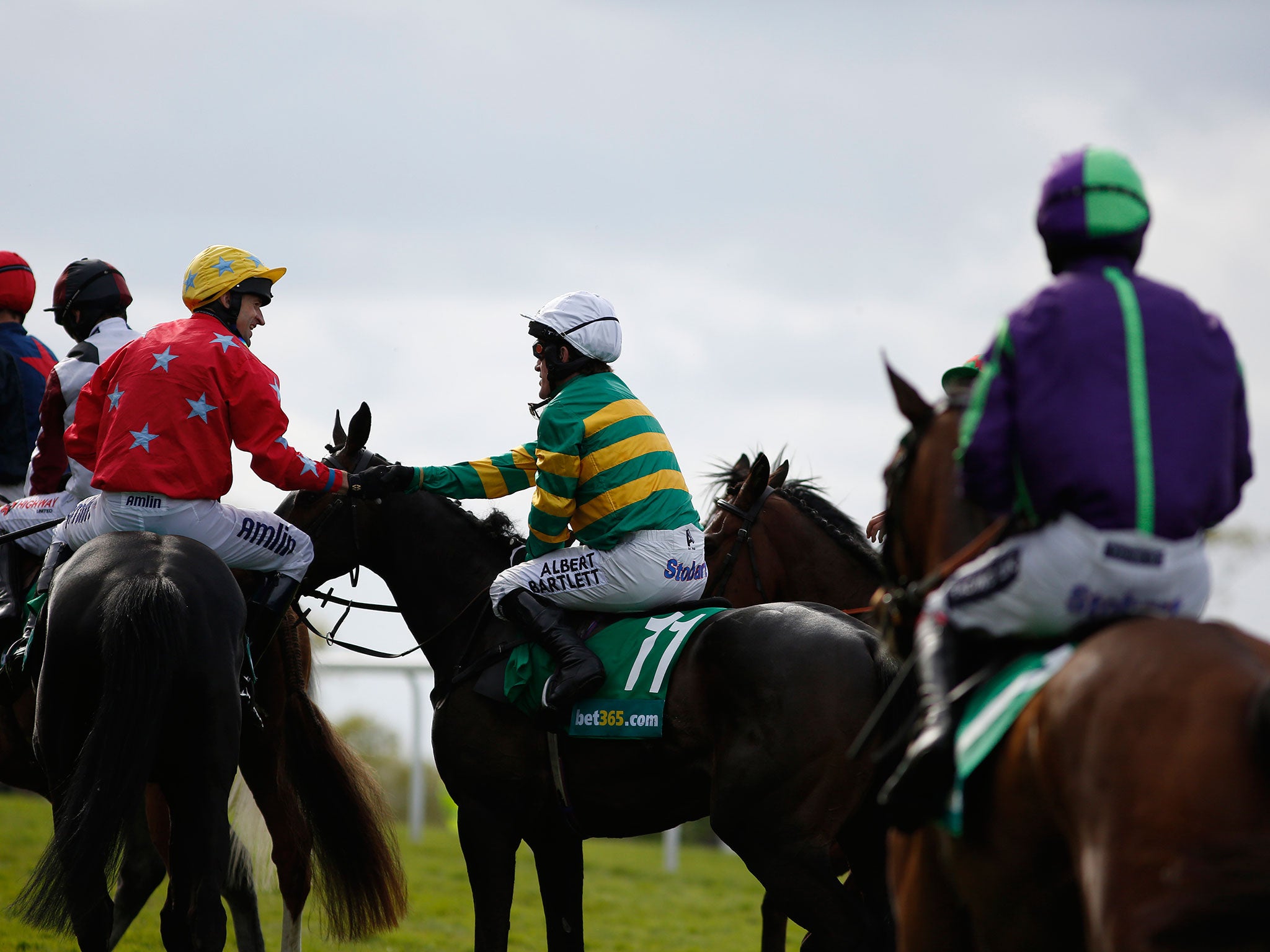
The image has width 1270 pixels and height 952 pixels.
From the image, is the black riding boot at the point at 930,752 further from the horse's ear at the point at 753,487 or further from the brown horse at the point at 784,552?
the horse's ear at the point at 753,487

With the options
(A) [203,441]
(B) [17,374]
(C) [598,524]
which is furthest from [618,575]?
(B) [17,374]

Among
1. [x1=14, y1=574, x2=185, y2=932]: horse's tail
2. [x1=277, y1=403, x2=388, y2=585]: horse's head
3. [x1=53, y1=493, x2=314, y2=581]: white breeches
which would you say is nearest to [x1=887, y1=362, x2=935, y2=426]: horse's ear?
[x1=14, y1=574, x2=185, y2=932]: horse's tail

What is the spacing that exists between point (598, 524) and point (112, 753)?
6.36ft

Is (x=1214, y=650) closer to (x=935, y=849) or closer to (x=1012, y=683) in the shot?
(x=1012, y=683)

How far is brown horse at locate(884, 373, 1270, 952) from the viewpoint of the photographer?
206 centimetres

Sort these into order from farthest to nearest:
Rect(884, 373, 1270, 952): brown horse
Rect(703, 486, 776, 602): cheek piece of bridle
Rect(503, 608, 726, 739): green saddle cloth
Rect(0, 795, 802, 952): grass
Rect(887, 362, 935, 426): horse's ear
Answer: Rect(0, 795, 802, 952): grass
Rect(703, 486, 776, 602): cheek piece of bridle
Rect(503, 608, 726, 739): green saddle cloth
Rect(887, 362, 935, 426): horse's ear
Rect(884, 373, 1270, 952): brown horse

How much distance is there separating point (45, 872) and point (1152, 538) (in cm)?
347

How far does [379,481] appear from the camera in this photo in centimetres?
555

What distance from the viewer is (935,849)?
2941 millimetres

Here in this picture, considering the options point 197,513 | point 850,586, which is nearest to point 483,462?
point 197,513

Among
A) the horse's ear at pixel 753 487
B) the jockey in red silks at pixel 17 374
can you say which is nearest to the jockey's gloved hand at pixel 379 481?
the horse's ear at pixel 753 487

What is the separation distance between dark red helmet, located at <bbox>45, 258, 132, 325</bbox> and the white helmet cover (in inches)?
84.7

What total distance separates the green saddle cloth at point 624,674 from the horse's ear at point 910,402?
209cm

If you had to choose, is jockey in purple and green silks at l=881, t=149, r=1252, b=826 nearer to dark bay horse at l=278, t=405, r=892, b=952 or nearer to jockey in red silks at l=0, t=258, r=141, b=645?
dark bay horse at l=278, t=405, r=892, b=952
